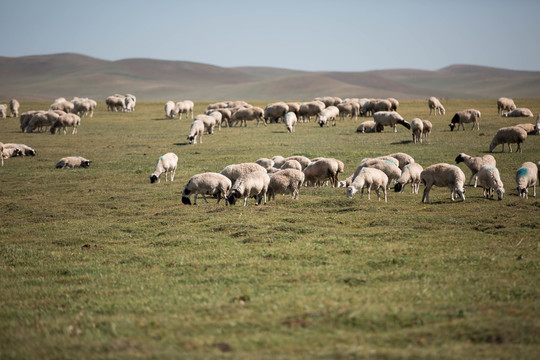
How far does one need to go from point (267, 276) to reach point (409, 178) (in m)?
11.5

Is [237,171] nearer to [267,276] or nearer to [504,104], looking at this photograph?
[267,276]

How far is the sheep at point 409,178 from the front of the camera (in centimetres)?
1916

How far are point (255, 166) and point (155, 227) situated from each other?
5877 mm

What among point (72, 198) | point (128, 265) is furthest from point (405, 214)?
point (72, 198)

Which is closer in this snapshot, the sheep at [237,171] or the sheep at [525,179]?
the sheep at [525,179]

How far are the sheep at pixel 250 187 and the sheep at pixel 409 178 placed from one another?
5096 mm

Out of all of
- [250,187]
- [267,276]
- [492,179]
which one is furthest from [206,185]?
[492,179]

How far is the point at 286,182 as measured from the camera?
18016 millimetres

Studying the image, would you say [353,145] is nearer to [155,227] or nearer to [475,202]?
[475,202]

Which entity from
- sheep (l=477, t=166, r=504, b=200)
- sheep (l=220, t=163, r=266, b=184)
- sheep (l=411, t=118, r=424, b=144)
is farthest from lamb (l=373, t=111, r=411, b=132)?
sheep (l=220, t=163, r=266, b=184)

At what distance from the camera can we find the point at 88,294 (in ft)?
29.6

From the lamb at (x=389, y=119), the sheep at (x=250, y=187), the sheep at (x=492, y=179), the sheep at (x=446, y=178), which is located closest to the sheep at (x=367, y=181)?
the sheep at (x=446, y=178)

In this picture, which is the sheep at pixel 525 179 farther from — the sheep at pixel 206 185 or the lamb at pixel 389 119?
the lamb at pixel 389 119

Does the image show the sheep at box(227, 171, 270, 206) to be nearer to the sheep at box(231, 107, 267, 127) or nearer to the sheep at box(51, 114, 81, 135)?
the sheep at box(51, 114, 81, 135)
